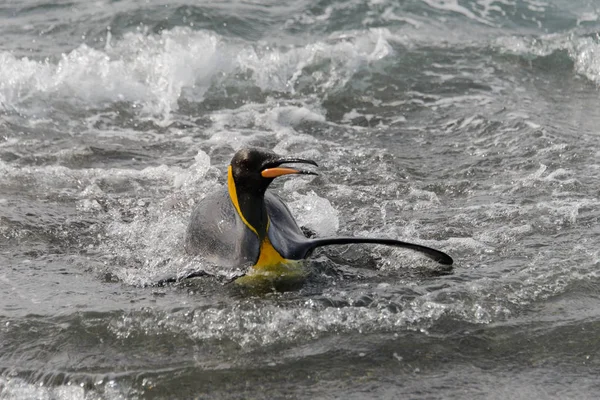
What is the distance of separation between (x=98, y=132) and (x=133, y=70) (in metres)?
1.79

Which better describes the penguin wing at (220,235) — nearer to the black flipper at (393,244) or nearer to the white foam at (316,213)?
the black flipper at (393,244)

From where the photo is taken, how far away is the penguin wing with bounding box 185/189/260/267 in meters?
4.98

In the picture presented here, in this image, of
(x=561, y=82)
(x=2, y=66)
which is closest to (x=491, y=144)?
(x=561, y=82)

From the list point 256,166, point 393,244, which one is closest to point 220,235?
point 256,166

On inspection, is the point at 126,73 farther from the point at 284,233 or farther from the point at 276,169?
the point at 276,169

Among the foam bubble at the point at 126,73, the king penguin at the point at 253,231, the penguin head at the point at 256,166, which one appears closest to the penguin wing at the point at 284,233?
the king penguin at the point at 253,231

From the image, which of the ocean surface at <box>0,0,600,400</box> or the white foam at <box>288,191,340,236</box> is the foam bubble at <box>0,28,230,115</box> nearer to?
the ocean surface at <box>0,0,600,400</box>

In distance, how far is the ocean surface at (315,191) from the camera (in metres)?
4.07

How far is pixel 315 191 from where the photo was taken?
6.75 m

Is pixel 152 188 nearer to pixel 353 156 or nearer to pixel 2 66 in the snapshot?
pixel 353 156

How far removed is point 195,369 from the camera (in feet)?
13.1

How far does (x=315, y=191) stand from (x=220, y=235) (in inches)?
66.3

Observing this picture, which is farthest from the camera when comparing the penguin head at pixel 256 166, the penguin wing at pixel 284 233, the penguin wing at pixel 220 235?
the penguin wing at pixel 284 233

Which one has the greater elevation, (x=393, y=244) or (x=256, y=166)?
(x=256, y=166)
